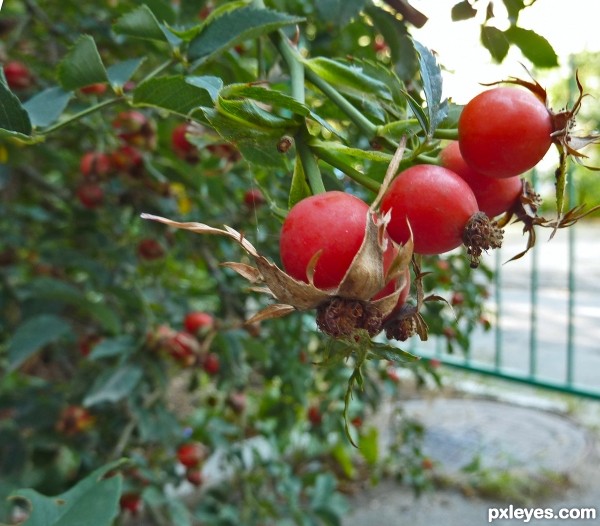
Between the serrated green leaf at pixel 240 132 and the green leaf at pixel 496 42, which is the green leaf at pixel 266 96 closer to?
the serrated green leaf at pixel 240 132

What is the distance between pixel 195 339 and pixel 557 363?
3.00m

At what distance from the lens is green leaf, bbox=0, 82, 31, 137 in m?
0.45

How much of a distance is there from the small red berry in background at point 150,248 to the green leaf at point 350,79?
930 millimetres

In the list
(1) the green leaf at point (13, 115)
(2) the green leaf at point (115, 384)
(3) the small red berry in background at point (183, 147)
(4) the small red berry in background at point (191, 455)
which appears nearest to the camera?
(1) the green leaf at point (13, 115)

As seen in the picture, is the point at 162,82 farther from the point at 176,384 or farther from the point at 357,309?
the point at 176,384

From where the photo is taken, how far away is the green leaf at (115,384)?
97 cm

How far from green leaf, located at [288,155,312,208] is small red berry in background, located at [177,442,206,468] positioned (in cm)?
104

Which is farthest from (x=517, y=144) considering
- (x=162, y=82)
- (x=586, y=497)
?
(x=586, y=497)

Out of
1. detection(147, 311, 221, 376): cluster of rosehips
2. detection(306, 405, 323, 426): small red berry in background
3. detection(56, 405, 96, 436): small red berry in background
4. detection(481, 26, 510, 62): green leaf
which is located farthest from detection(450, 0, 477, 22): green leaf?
detection(306, 405, 323, 426): small red berry in background

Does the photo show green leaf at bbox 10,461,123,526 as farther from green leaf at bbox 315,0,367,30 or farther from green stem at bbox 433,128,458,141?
green leaf at bbox 315,0,367,30

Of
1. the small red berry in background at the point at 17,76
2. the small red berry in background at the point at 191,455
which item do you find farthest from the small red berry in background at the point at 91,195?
the small red berry in background at the point at 191,455

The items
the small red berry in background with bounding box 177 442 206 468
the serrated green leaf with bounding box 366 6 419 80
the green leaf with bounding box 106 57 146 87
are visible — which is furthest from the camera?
the small red berry in background with bounding box 177 442 206 468

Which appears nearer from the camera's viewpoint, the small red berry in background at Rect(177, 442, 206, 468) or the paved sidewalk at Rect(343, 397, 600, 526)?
the small red berry in background at Rect(177, 442, 206, 468)

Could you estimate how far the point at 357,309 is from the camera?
35cm
